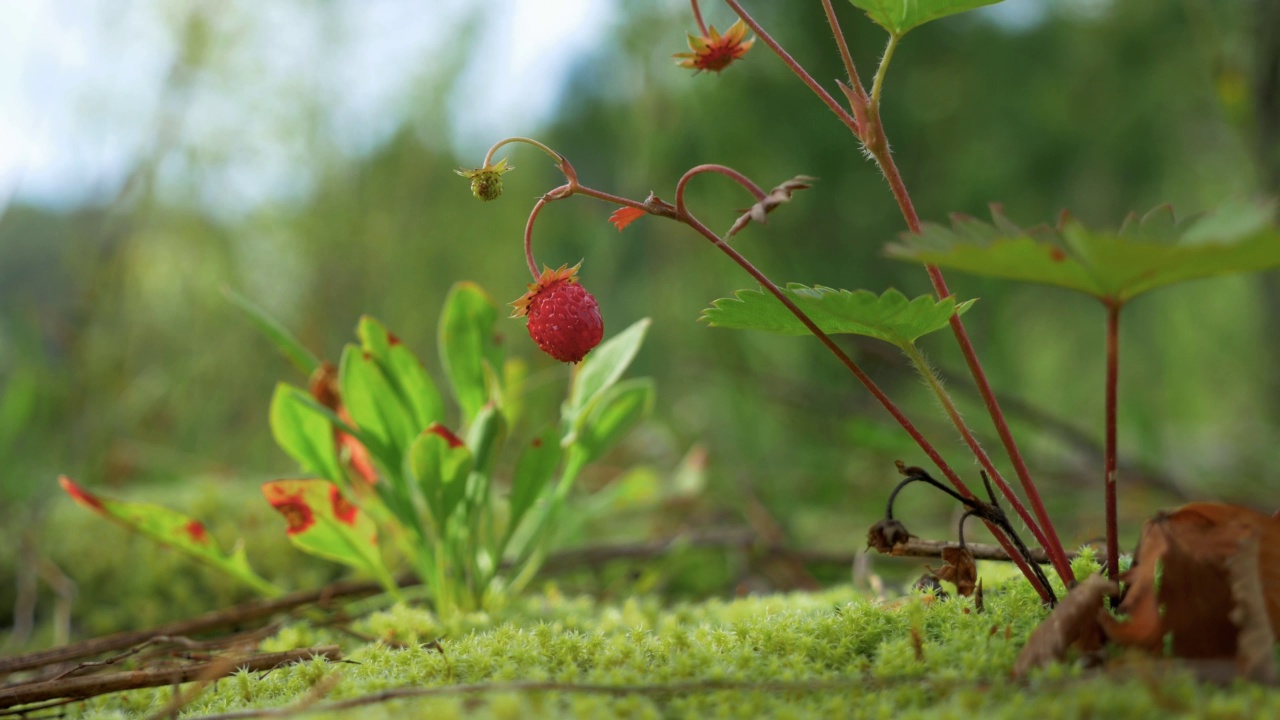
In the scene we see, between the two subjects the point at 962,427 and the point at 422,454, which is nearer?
the point at 962,427

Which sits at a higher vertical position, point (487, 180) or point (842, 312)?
point (487, 180)

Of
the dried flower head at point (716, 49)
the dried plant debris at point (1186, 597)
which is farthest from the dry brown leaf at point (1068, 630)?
the dried flower head at point (716, 49)

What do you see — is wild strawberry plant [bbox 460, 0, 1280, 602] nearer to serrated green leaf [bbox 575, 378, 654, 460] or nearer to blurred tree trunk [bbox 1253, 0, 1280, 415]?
serrated green leaf [bbox 575, 378, 654, 460]

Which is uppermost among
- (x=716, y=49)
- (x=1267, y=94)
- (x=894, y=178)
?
(x=1267, y=94)

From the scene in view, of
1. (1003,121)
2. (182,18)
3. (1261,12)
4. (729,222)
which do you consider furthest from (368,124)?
(1261,12)

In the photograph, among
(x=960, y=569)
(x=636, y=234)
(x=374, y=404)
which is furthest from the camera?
(x=636, y=234)

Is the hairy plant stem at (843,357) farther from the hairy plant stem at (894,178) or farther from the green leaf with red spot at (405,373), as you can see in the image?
the green leaf with red spot at (405,373)

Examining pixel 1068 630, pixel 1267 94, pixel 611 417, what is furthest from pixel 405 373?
pixel 1267 94

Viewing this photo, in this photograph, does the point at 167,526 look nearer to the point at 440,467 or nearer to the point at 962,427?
the point at 440,467
